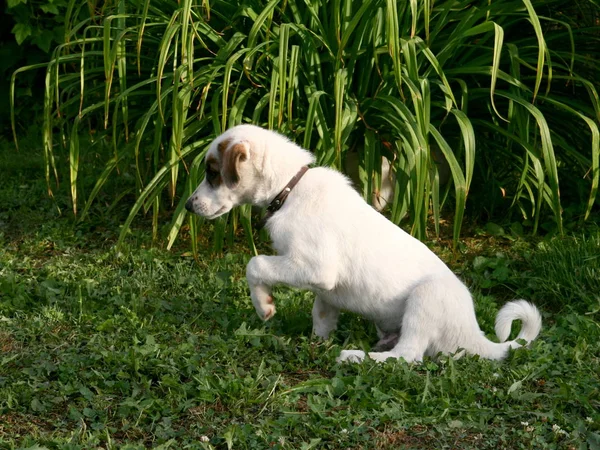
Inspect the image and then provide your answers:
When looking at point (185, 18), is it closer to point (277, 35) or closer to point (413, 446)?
point (277, 35)

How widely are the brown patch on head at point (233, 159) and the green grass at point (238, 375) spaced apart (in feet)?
2.41

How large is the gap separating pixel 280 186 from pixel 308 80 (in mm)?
1514

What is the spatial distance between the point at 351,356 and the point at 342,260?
423mm

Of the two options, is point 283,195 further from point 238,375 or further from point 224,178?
point 238,375

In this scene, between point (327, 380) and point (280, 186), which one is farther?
point (280, 186)

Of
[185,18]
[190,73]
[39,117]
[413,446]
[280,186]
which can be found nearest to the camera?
[413,446]

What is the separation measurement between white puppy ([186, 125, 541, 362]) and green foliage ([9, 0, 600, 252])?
2.42ft

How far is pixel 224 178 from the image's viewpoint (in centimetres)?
398

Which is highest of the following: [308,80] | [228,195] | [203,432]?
[308,80]

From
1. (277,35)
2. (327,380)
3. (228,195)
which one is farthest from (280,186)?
(277,35)

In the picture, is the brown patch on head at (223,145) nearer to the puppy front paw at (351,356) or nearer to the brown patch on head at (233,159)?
the brown patch on head at (233,159)

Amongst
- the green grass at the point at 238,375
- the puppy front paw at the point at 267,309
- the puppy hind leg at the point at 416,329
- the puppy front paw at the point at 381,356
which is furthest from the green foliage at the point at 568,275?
the puppy front paw at the point at 267,309

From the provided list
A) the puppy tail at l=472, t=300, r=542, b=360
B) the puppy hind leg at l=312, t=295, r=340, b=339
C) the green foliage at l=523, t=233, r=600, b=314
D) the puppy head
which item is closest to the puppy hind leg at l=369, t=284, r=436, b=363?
the puppy tail at l=472, t=300, r=542, b=360

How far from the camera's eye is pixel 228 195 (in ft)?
13.3
